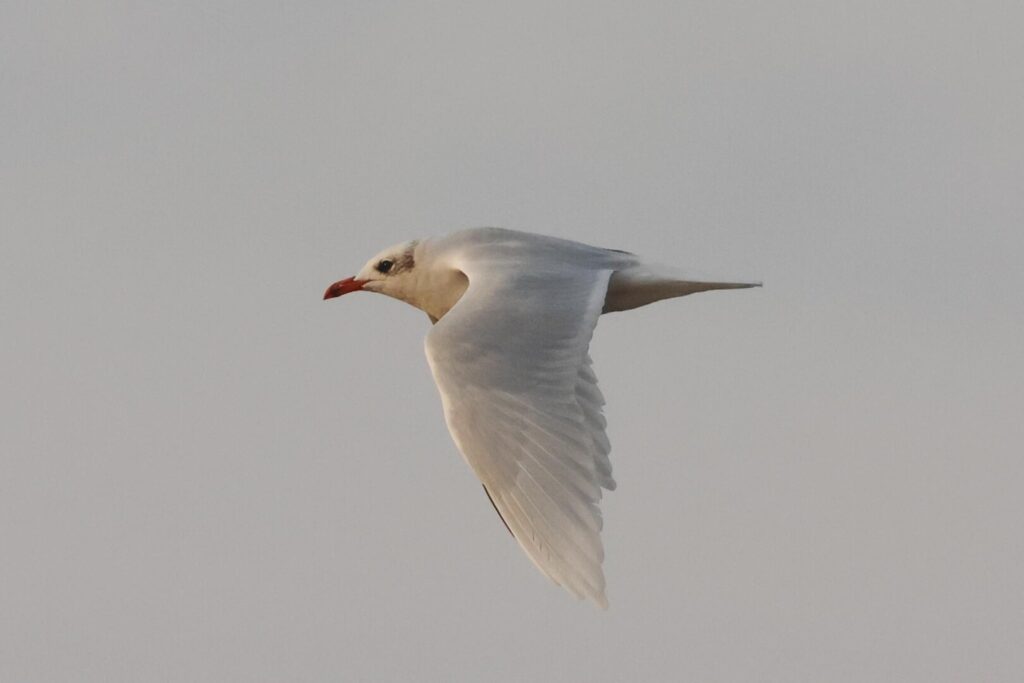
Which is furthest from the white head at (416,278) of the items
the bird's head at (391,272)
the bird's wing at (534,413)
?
the bird's wing at (534,413)

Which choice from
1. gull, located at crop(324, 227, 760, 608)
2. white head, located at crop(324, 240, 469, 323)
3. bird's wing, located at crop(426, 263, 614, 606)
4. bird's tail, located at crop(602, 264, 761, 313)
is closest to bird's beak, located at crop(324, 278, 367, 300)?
white head, located at crop(324, 240, 469, 323)

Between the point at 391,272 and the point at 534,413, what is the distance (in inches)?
160

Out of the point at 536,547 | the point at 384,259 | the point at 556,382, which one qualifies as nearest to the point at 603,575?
the point at 536,547

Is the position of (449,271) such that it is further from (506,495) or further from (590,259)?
(506,495)

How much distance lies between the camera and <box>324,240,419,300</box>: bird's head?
18.8 metres

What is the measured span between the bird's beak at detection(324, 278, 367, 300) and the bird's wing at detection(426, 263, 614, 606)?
3065 millimetres

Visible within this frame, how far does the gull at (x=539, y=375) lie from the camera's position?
14.5 metres

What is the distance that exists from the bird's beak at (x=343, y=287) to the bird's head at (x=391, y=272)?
0.7 inches

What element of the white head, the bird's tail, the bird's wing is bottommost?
the bird's wing

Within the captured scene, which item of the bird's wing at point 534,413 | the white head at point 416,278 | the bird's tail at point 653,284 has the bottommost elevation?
the bird's wing at point 534,413

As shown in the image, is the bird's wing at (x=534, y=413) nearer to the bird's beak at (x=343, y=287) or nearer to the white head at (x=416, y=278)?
the white head at (x=416, y=278)

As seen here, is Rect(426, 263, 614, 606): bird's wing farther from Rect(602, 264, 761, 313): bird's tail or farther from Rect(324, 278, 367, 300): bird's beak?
Rect(324, 278, 367, 300): bird's beak

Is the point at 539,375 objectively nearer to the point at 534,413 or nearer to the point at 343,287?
the point at 534,413

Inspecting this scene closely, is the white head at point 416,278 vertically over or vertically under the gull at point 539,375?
over
